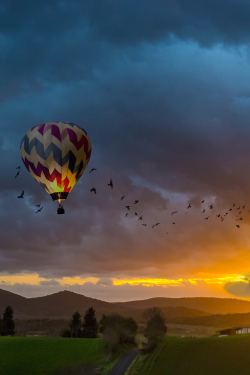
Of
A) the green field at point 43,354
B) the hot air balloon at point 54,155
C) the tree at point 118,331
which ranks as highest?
the hot air balloon at point 54,155

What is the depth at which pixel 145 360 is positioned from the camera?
100750 millimetres

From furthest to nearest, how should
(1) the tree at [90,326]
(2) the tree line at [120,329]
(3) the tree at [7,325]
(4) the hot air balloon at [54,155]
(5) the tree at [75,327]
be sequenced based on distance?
1. (1) the tree at [90,326]
2. (5) the tree at [75,327]
3. (3) the tree at [7,325]
4. (2) the tree line at [120,329]
5. (4) the hot air balloon at [54,155]

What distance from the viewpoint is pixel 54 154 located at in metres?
→ 65.3

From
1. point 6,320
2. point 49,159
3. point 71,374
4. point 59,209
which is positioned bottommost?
point 71,374

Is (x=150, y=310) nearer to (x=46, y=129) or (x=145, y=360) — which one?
(x=145, y=360)

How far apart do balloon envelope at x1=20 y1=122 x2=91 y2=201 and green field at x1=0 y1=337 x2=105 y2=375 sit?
199 ft

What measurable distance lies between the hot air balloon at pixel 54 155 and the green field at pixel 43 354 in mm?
60449

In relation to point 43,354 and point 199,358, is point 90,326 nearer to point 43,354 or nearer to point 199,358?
point 43,354

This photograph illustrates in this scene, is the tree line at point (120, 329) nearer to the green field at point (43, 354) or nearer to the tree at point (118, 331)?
the tree at point (118, 331)

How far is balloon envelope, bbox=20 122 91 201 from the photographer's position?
6512 centimetres

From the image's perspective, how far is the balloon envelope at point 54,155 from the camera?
214 ft

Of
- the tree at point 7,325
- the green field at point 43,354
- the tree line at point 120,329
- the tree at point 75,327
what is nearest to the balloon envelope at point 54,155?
the green field at point 43,354

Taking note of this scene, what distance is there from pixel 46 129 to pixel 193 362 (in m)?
59.6

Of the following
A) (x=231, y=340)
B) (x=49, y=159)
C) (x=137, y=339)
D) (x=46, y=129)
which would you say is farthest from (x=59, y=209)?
(x=137, y=339)
